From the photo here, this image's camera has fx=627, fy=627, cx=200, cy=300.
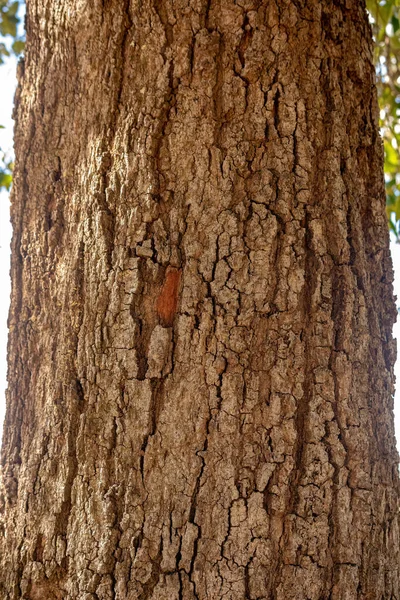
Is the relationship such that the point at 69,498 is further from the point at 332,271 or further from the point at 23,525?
the point at 332,271

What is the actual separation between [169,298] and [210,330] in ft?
0.36

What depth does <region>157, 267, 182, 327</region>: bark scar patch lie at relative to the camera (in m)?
1.28

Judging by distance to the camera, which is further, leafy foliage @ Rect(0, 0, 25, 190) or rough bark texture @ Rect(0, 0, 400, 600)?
leafy foliage @ Rect(0, 0, 25, 190)

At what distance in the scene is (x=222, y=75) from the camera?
1.35 m

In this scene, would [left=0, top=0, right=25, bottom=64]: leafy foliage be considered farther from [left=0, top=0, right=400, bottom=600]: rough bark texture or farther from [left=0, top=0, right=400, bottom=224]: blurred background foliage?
[left=0, top=0, right=400, bottom=600]: rough bark texture

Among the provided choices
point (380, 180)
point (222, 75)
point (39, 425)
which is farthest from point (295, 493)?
point (222, 75)

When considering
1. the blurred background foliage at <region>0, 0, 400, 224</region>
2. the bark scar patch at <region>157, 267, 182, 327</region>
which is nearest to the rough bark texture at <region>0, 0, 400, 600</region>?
the bark scar patch at <region>157, 267, 182, 327</region>

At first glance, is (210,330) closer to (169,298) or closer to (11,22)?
(169,298)

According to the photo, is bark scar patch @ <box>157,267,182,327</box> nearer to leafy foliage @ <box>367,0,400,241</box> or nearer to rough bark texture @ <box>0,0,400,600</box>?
rough bark texture @ <box>0,0,400,600</box>

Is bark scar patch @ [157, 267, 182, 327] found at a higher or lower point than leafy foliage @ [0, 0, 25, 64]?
lower

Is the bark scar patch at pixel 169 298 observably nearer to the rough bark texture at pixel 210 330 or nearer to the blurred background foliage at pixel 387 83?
the rough bark texture at pixel 210 330

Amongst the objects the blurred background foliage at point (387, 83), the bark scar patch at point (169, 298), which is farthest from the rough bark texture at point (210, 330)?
the blurred background foliage at point (387, 83)

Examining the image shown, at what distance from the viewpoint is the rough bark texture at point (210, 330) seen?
121 cm

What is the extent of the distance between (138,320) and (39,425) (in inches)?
13.7
